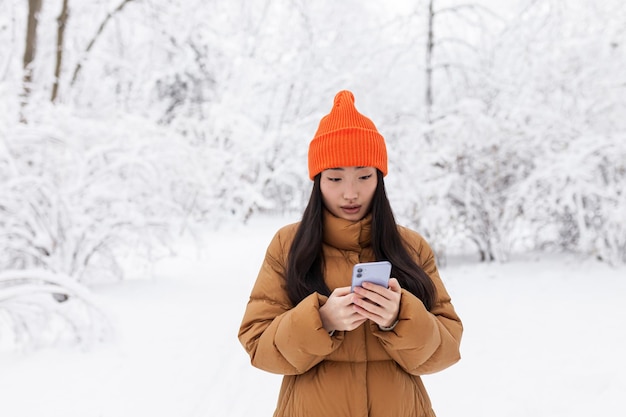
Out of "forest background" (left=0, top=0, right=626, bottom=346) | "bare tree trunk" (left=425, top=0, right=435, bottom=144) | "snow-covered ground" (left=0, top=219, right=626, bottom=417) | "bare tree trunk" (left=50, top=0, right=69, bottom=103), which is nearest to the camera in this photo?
"snow-covered ground" (left=0, top=219, right=626, bottom=417)

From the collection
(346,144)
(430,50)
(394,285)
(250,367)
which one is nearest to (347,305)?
(394,285)

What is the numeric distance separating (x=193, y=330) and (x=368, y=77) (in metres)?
8.25

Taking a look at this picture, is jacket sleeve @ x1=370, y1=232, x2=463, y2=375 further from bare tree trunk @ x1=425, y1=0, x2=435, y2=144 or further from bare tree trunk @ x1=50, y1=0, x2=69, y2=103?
bare tree trunk @ x1=50, y1=0, x2=69, y2=103

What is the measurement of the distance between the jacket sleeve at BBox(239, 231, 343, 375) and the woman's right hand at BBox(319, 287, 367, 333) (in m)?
0.03

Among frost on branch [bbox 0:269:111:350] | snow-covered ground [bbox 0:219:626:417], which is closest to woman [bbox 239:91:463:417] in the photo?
snow-covered ground [bbox 0:219:626:417]

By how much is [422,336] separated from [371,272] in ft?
0.80

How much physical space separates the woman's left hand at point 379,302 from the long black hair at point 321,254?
0.22 metres

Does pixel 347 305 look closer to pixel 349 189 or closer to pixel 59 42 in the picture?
pixel 349 189

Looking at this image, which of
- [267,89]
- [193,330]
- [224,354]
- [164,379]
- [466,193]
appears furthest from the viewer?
[267,89]

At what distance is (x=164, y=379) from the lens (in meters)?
3.00

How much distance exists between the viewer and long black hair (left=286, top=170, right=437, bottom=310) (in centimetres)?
136

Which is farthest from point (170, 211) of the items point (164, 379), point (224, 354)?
point (164, 379)

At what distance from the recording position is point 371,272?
3.60ft

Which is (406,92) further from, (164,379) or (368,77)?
(164,379)
